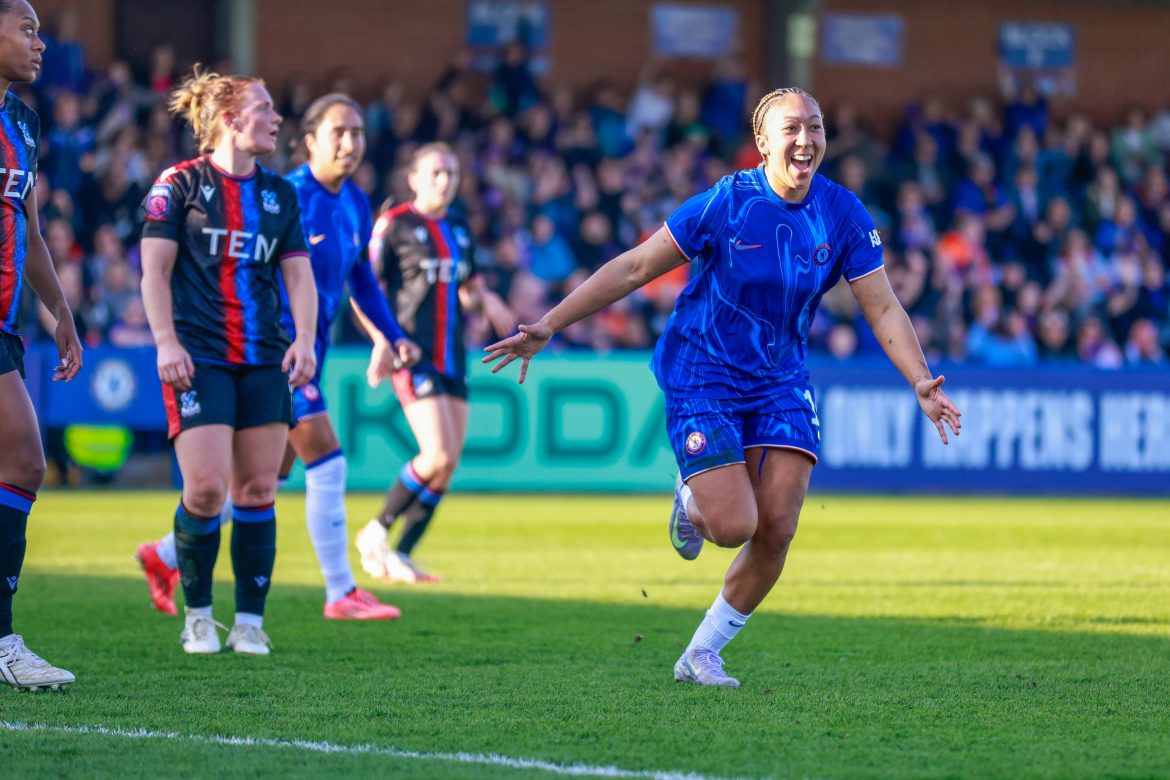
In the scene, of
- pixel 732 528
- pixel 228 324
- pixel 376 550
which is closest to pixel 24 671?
pixel 228 324

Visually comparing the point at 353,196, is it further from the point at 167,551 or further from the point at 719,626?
the point at 719,626

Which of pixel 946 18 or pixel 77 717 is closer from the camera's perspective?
→ pixel 77 717

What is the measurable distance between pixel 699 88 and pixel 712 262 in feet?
64.1

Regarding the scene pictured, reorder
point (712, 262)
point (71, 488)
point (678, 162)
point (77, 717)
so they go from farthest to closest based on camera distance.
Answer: point (678, 162)
point (71, 488)
point (712, 262)
point (77, 717)

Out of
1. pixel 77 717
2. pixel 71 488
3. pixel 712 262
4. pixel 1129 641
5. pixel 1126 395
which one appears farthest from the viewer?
pixel 1126 395

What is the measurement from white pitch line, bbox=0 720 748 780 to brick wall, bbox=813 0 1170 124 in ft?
73.0

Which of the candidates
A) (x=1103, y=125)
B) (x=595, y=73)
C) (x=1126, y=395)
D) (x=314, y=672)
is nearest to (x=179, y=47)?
(x=595, y=73)

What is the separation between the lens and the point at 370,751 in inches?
192

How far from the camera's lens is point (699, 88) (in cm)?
2508

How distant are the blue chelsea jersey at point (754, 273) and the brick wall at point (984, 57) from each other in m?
20.5

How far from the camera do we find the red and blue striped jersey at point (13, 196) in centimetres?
583

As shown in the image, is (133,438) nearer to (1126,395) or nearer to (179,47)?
(179,47)

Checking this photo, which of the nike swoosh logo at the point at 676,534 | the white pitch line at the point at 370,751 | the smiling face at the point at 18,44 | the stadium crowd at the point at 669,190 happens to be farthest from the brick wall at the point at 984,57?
the white pitch line at the point at 370,751

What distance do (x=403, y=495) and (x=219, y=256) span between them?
131 inches
